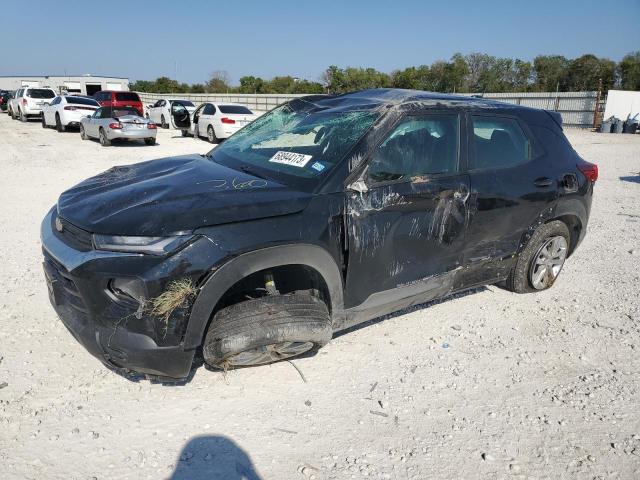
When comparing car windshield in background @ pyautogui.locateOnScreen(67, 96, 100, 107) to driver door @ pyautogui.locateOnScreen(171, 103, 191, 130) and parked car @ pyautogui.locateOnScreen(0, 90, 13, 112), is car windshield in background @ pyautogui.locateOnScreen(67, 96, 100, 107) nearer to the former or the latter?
driver door @ pyautogui.locateOnScreen(171, 103, 191, 130)

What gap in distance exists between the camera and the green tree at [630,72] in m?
43.5

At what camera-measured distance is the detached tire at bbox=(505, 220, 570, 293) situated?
4.13 metres

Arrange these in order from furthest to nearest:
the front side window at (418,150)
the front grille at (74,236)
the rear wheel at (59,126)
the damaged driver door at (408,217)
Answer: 1. the rear wheel at (59,126)
2. the front side window at (418,150)
3. the damaged driver door at (408,217)
4. the front grille at (74,236)

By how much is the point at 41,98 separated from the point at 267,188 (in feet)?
88.6

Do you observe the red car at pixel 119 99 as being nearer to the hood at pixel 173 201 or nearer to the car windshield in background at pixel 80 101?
the car windshield in background at pixel 80 101

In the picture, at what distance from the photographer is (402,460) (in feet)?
7.87

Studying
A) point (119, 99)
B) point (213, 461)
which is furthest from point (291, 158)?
point (119, 99)

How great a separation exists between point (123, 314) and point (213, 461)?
86 cm

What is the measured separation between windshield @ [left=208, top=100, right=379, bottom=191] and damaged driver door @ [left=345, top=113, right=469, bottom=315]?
252mm

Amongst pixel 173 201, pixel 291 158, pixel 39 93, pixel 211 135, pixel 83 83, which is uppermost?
pixel 83 83

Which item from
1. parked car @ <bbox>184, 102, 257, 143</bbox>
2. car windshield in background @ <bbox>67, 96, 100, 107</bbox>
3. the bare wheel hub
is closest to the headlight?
the bare wheel hub

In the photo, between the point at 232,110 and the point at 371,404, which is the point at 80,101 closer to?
the point at 232,110

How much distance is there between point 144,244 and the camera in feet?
7.84

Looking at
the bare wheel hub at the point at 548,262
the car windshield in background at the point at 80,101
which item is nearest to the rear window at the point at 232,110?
the car windshield in background at the point at 80,101
